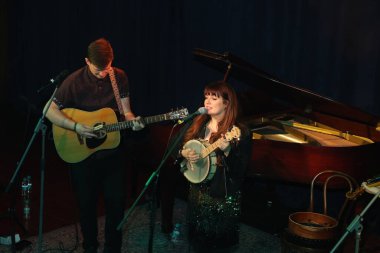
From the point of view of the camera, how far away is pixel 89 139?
434cm

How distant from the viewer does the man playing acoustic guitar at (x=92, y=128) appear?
420 centimetres

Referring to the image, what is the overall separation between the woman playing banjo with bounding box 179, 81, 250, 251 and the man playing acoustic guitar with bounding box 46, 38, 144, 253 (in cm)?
54

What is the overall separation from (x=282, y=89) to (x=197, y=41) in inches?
128

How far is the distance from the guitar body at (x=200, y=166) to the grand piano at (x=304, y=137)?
0.87 metres

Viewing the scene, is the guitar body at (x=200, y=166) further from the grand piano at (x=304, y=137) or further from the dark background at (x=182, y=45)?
the dark background at (x=182, y=45)

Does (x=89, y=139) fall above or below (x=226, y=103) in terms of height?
below

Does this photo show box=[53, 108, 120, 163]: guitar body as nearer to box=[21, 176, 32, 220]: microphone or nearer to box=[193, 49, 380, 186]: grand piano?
box=[193, 49, 380, 186]: grand piano

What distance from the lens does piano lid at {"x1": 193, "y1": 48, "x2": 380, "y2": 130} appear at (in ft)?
14.9

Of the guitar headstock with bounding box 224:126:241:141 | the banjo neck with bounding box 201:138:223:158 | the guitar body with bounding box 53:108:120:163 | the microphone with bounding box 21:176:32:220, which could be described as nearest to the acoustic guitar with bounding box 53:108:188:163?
the guitar body with bounding box 53:108:120:163

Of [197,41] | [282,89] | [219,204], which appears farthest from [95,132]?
[197,41]

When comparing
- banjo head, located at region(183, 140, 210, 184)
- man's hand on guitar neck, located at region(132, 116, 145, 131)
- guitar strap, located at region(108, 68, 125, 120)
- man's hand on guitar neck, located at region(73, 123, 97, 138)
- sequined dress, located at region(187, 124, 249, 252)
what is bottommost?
sequined dress, located at region(187, 124, 249, 252)

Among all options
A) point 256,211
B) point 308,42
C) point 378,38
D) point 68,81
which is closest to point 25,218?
point 68,81

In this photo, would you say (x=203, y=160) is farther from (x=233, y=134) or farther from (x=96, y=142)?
(x=96, y=142)

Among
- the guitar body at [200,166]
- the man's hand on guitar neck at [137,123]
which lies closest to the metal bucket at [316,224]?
the guitar body at [200,166]
